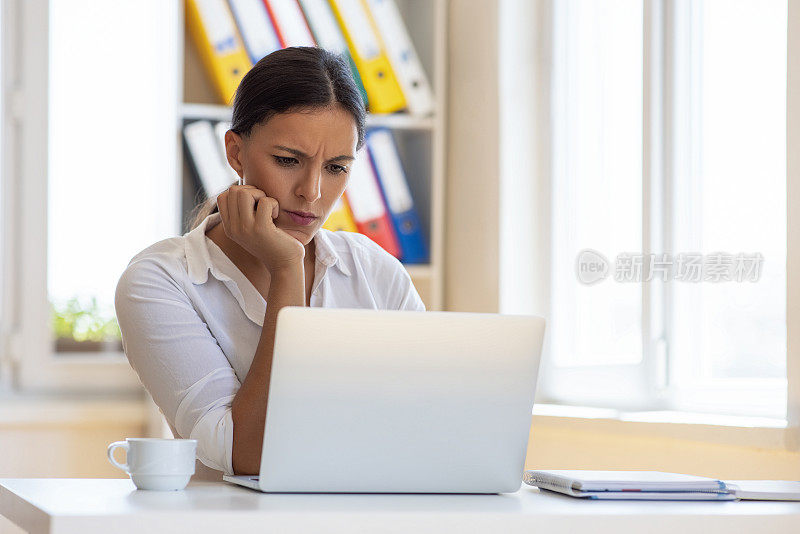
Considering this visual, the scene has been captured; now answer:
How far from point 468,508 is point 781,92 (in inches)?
51.5

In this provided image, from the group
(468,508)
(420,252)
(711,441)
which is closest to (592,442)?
(711,441)

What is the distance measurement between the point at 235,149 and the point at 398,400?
798 millimetres

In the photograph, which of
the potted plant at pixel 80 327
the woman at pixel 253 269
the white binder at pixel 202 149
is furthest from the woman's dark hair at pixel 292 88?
the potted plant at pixel 80 327

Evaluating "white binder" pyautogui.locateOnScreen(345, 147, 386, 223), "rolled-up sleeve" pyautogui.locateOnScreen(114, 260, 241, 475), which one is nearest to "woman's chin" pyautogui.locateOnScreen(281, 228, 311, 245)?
"rolled-up sleeve" pyautogui.locateOnScreen(114, 260, 241, 475)

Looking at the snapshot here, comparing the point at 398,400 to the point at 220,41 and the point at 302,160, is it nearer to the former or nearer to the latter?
the point at 302,160

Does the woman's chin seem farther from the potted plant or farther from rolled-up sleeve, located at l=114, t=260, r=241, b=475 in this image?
the potted plant

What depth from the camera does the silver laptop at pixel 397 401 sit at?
104 cm

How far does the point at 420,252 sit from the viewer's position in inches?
106

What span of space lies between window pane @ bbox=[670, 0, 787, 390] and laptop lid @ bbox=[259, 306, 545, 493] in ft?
3.37

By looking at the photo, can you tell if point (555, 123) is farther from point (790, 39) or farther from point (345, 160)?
point (345, 160)

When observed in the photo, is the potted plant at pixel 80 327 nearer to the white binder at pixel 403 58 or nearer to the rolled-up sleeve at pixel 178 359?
the white binder at pixel 403 58

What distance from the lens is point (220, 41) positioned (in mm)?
2539

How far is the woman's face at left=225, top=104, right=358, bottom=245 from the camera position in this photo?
1623mm

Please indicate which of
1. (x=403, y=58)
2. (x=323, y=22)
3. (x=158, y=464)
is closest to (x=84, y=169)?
(x=323, y=22)
